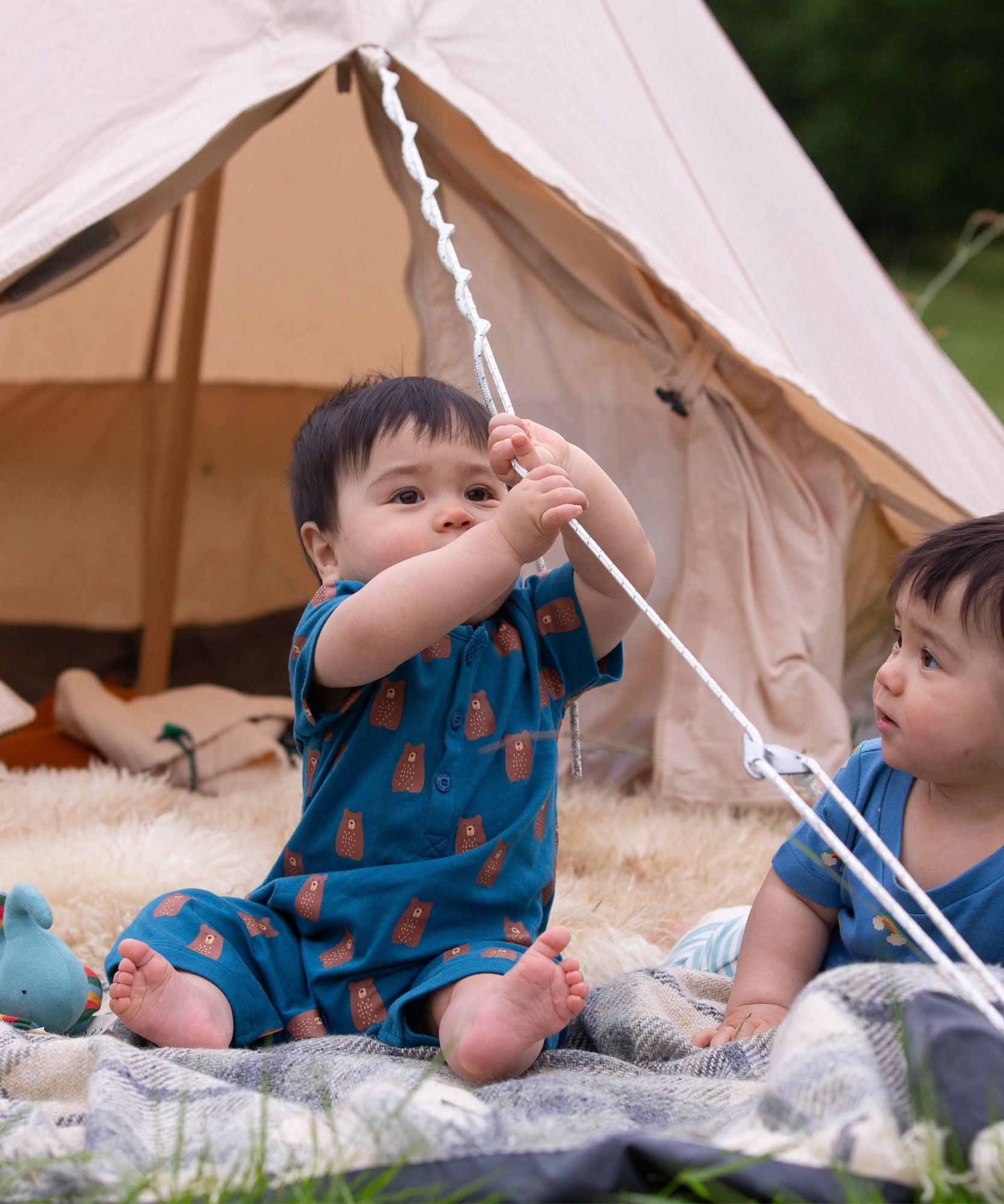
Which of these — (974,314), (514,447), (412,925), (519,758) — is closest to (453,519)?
(514,447)

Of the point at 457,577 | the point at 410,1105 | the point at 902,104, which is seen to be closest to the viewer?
the point at 410,1105

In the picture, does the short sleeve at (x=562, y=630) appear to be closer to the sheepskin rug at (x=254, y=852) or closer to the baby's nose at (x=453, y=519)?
the baby's nose at (x=453, y=519)

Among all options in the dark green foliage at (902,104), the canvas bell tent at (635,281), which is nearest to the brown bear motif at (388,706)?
the canvas bell tent at (635,281)

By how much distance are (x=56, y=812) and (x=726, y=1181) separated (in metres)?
1.25

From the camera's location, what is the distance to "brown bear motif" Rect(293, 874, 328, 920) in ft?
4.10

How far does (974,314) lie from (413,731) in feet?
24.0

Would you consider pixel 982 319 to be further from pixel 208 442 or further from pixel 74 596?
pixel 74 596

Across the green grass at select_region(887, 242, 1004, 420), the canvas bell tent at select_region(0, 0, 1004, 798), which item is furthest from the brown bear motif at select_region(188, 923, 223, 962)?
the green grass at select_region(887, 242, 1004, 420)

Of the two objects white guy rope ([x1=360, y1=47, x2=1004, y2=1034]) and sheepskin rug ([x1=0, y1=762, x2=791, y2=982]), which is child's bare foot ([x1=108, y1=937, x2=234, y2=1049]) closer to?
sheepskin rug ([x1=0, y1=762, x2=791, y2=982])

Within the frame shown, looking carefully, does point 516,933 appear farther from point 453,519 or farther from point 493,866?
point 453,519

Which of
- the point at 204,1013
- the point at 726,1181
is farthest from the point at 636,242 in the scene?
the point at 726,1181

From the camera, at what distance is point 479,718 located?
4.20 feet

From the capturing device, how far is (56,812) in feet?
5.86

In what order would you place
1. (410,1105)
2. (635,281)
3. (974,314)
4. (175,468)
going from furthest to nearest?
(974,314) → (175,468) → (635,281) → (410,1105)
